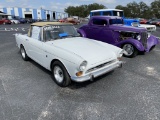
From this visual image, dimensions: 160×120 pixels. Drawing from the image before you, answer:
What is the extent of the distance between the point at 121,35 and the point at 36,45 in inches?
165

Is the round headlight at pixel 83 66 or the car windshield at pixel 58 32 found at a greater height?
the car windshield at pixel 58 32

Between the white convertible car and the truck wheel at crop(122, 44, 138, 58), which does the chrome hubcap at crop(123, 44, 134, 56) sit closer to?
the truck wheel at crop(122, 44, 138, 58)

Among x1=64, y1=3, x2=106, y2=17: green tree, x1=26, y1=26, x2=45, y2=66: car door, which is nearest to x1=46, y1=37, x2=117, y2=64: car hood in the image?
x1=26, y1=26, x2=45, y2=66: car door

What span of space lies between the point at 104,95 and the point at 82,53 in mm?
1106

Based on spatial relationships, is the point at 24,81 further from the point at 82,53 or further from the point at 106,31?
the point at 106,31

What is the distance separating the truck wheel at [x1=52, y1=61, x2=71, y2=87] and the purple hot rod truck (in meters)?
3.66

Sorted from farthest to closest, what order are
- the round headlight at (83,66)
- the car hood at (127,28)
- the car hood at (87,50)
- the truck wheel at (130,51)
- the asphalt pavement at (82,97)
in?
the car hood at (127,28)
the truck wheel at (130,51)
the car hood at (87,50)
the round headlight at (83,66)
the asphalt pavement at (82,97)

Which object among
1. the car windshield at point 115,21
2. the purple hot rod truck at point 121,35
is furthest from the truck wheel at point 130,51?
the car windshield at point 115,21

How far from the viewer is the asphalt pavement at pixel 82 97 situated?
2.91 metres

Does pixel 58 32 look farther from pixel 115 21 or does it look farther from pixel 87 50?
pixel 115 21

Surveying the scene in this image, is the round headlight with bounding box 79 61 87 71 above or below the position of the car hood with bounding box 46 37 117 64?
below

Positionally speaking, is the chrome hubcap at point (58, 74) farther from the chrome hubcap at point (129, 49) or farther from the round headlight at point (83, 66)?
the chrome hubcap at point (129, 49)

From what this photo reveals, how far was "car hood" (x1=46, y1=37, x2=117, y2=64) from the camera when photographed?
12.0 feet

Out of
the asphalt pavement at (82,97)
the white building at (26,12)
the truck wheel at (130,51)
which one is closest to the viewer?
the asphalt pavement at (82,97)
